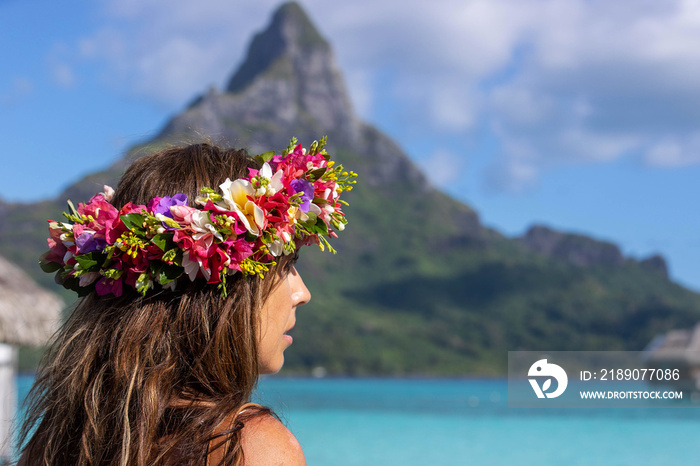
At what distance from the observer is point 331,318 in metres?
73.9

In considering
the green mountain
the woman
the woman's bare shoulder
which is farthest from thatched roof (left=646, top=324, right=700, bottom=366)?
the woman's bare shoulder

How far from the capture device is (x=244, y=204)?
1479 mm

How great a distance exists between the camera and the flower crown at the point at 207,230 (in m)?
1.43

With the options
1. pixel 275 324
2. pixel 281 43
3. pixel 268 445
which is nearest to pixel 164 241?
pixel 275 324

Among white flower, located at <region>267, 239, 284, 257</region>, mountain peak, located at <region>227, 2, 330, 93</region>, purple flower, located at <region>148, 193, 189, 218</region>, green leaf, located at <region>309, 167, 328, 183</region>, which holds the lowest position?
white flower, located at <region>267, 239, 284, 257</region>

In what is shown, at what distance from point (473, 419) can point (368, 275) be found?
60020 millimetres

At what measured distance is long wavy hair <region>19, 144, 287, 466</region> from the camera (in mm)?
1354

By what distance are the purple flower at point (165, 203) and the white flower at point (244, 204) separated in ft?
0.30

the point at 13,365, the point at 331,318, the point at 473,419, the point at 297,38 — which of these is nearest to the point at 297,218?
the point at 13,365

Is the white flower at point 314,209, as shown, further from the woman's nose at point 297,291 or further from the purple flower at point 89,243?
the purple flower at point 89,243

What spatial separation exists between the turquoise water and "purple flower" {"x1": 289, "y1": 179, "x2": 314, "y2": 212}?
9568mm

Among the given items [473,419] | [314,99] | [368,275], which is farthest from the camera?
[314,99]

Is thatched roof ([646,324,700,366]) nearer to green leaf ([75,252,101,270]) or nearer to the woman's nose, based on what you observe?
the woman's nose

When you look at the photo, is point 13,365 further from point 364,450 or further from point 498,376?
point 498,376
